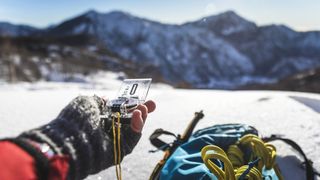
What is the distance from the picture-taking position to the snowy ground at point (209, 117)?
2.33m

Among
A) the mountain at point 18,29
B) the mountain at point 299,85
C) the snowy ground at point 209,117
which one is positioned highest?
the mountain at point 18,29

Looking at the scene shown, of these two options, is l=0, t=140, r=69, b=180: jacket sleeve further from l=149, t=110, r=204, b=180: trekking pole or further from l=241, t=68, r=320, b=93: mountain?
l=241, t=68, r=320, b=93: mountain

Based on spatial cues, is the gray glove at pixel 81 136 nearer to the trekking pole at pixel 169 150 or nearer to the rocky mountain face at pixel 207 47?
the trekking pole at pixel 169 150

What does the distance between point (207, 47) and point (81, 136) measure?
388 feet

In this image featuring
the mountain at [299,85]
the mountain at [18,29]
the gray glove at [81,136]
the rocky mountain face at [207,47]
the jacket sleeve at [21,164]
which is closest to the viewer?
the jacket sleeve at [21,164]

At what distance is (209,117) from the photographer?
3.44 meters

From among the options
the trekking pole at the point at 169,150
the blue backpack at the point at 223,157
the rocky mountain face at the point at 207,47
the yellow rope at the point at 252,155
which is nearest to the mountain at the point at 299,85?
the trekking pole at the point at 169,150

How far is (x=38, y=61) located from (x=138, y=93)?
57.4 metres

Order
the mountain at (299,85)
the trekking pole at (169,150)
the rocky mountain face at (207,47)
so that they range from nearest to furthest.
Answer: the trekking pole at (169,150) < the mountain at (299,85) < the rocky mountain face at (207,47)

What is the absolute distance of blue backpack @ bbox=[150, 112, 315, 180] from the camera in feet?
5.06

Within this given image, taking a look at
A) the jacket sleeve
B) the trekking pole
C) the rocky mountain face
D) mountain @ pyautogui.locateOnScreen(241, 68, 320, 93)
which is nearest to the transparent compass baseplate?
the jacket sleeve

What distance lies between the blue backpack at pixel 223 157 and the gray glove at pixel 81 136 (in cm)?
60

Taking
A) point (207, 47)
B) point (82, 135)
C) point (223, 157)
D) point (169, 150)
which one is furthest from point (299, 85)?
point (207, 47)

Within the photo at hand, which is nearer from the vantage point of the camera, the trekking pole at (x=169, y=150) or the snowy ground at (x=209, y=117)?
the trekking pole at (x=169, y=150)
